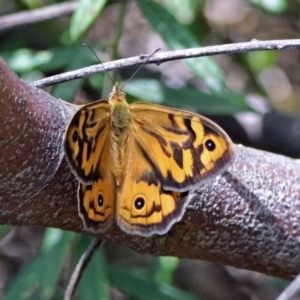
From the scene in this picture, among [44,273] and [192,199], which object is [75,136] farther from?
[44,273]

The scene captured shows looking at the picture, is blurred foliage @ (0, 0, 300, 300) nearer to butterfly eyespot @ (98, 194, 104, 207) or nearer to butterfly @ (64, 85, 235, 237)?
butterfly @ (64, 85, 235, 237)

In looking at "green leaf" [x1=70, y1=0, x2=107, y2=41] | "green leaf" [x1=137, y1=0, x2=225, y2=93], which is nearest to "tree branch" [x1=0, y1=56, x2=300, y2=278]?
"green leaf" [x1=137, y1=0, x2=225, y2=93]

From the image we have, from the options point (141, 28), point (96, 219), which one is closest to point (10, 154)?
point (96, 219)

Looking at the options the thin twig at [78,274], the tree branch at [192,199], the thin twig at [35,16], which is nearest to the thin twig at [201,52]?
the tree branch at [192,199]

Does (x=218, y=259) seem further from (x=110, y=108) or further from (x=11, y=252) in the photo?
(x=11, y=252)

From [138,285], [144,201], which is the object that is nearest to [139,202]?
[144,201]

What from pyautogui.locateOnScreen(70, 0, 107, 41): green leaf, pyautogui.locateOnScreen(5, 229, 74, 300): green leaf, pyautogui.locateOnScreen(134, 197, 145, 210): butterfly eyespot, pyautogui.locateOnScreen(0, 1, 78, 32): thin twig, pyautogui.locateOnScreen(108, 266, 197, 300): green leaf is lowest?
pyautogui.locateOnScreen(134, 197, 145, 210): butterfly eyespot
